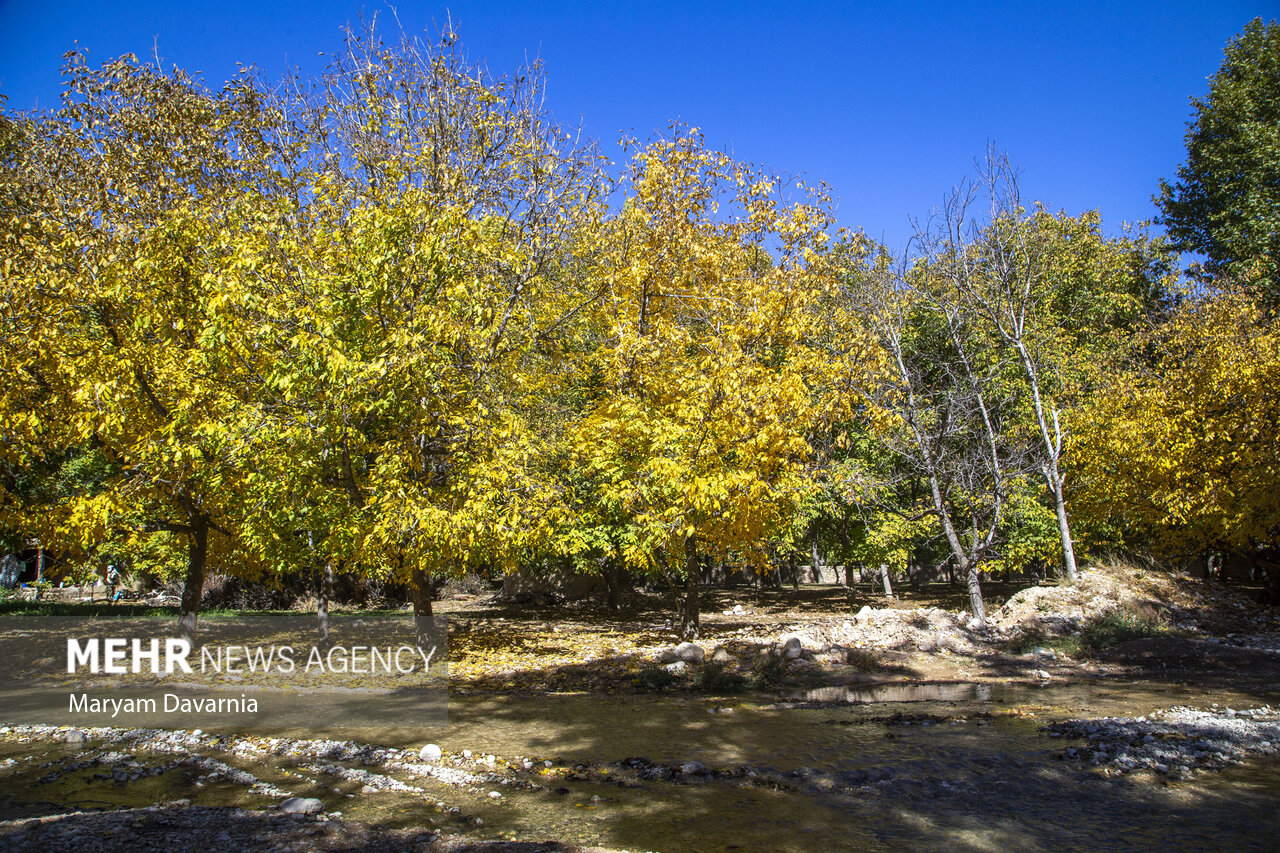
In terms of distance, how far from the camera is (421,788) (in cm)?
636

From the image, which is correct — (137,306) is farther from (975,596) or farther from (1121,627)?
(1121,627)

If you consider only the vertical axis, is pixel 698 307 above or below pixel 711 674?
above

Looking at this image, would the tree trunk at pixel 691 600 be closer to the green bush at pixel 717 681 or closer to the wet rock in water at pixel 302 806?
the green bush at pixel 717 681

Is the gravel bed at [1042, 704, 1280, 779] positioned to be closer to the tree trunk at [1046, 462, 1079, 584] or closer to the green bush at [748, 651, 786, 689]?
the green bush at [748, 651, 786, 689]

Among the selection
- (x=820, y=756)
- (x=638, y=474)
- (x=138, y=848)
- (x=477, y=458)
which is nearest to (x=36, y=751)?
(x=138, y=848)

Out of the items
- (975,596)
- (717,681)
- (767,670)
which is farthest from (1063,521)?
(717,681)

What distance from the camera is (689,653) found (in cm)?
1366

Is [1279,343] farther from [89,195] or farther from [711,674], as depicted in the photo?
[89,195]

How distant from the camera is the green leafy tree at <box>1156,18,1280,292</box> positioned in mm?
24922

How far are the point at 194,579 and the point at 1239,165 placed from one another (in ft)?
117

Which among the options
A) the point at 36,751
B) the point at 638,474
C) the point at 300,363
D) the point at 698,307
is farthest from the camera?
the point at 698,307

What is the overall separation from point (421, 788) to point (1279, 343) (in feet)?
63.5

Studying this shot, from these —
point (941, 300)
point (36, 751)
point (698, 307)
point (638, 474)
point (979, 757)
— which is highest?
point (941, 300)

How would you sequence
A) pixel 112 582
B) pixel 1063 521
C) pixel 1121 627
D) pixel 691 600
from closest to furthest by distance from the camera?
pixel 1121 627
pixel 691 600
pixel 1063 521
pixel 112 582
